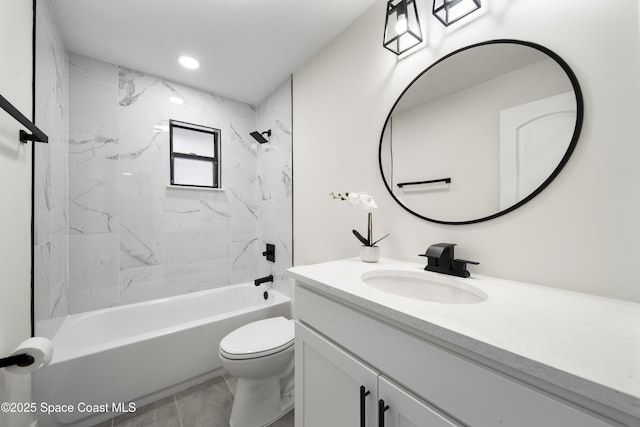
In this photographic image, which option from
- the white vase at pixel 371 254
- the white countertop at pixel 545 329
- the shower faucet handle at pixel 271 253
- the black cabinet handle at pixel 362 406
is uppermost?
the white vase at pixel 371 254

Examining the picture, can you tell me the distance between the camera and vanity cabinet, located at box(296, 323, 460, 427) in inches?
24.2

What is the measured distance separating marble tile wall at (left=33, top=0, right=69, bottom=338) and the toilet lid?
98cm

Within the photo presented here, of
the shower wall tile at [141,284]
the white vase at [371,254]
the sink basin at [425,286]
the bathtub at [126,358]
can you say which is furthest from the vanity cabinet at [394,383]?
the shower wall tile at [141,284]

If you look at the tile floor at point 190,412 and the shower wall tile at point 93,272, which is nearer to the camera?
the tile floor at point 190,412

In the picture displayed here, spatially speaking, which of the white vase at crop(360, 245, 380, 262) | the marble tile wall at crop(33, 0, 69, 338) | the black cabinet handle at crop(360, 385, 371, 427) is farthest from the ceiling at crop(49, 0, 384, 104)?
the black cabinet handle at crop(360, 385, 371, 427)

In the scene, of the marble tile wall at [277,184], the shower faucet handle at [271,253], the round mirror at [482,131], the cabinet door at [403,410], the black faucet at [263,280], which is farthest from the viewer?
the shower faucet handle at [271,253]

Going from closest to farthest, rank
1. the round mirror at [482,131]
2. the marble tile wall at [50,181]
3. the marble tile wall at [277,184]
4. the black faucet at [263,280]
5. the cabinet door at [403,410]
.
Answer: the cabinet door at [403,410]
the round mirror at [482,131]
the marble tile wall at [50,181]
the marble tile wall at [277,184]
the black faucet at [263,280]

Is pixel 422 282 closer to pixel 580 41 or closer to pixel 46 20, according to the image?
pixel 580 41

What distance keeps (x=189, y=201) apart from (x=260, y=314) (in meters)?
1.32

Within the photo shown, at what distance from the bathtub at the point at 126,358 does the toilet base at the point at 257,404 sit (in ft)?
1.64

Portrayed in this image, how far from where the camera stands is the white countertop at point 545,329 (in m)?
0.37

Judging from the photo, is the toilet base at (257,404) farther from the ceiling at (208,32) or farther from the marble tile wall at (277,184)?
the ceiling at (208,32)

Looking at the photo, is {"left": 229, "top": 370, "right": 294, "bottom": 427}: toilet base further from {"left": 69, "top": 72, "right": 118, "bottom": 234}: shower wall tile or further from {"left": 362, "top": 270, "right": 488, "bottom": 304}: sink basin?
{"left": 69, "top": 72, "right": 118, "bottom": 234}: shower wall tile

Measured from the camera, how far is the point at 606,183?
710 mm
